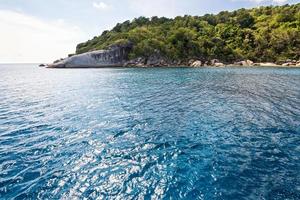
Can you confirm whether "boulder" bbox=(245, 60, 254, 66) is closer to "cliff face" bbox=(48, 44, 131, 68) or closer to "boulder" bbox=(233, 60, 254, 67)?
"boulder" bbox=(233, 60, 254, 67)

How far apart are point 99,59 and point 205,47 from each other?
196ft

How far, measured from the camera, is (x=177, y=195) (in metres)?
8.33

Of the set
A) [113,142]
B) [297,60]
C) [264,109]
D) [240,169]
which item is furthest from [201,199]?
[297,60]

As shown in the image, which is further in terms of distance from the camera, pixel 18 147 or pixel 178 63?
pixel 178 63

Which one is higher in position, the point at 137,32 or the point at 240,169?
the point at 137,32

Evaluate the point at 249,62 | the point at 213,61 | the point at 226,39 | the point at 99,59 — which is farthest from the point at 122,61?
the point at 226,39

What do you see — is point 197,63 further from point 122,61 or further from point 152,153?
point 152,153

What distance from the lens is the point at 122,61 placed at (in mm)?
114750

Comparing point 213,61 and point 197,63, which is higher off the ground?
point 213,61

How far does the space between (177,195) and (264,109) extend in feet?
55.8

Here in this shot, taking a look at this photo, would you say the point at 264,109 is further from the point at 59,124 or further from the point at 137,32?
the point at 137,32

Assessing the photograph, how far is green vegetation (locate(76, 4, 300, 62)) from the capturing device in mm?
114438

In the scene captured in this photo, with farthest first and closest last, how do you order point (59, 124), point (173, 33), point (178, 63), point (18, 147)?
point (173, 33) < point (178, 63) < point (59, 124) < point (18, 147)

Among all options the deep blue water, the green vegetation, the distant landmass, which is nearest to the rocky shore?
the distant landmass
